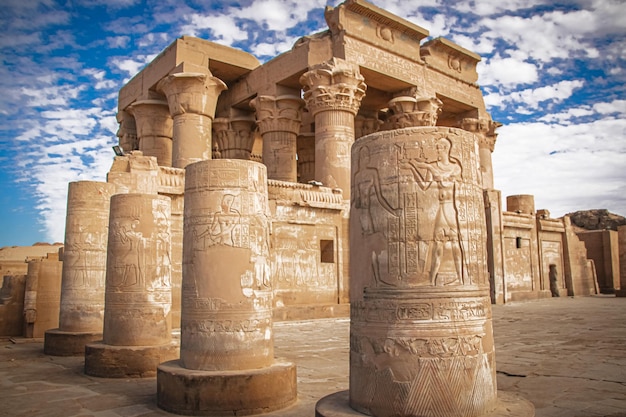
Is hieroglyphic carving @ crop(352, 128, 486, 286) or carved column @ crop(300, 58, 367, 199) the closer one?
hieroglyphic carving @ crop(352, 128, 486, 286)

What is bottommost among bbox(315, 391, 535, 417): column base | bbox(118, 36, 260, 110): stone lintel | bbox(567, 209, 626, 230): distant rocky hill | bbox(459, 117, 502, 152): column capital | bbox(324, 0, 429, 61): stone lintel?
bbox(315, 391, 535, 417): column base

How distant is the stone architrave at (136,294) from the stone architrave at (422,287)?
3.85 meters

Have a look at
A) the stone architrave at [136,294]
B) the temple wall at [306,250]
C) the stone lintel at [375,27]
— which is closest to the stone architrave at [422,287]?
the stone architrave at [136,294]

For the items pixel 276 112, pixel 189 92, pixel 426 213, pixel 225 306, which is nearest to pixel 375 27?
pixel 276 112

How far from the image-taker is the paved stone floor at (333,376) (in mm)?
5102

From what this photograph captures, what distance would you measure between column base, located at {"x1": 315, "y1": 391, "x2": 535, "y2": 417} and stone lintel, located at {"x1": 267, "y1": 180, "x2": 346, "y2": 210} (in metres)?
9.84

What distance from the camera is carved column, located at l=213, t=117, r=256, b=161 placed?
20.9 meters

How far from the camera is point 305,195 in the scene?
14.4 meters

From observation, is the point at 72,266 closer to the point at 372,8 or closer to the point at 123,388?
the point at 123,388

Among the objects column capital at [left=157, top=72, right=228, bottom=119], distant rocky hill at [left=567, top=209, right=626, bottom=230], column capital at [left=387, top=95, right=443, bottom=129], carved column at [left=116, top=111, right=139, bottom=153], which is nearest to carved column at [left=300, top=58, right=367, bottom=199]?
column capital at [left=387, top=95, right=443, bottom=129]

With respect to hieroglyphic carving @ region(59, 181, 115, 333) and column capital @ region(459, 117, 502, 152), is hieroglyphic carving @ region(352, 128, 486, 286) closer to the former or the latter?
hieroglyphic carving @ region(59, 181, 115, 333)

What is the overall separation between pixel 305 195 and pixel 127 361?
820cm

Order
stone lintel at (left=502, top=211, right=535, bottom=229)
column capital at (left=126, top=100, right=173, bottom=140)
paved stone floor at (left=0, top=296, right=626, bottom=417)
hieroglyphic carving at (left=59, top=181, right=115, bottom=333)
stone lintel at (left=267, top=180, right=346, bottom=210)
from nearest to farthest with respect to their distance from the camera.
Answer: paved stone floor at (left=0, top=296, right=626, bottom=417), hieroglyphic carving at (left=59, top=181, right=115, bottom=333), stone lintel at (left=267, top=180, right=346, bottom=210), stone lintel at (left=502, top=211, right=535, bottom=229), column capital at (left=126, top=100, right=173, bottom=140)

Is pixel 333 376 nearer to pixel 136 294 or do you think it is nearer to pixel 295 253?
pixel 136 294
